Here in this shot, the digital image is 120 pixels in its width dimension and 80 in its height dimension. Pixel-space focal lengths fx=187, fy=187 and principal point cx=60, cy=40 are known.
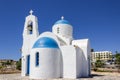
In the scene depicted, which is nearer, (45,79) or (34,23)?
(45,79)

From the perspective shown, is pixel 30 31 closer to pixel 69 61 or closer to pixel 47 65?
pixel 47 65

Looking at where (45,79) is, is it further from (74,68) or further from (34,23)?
(34,23)

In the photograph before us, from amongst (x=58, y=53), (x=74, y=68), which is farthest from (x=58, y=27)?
(x=74, y=68)

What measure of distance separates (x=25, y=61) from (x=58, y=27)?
643 cm

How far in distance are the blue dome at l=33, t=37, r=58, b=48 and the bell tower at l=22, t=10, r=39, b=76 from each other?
8.14 feet

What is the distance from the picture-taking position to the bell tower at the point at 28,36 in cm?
2414

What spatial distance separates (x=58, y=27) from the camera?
84.8ft

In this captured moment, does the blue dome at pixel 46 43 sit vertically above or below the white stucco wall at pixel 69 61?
above

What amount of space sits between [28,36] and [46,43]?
4.50 metres

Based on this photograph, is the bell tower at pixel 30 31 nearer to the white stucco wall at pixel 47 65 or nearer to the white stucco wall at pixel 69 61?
the white stucco wall at pixel 47 65

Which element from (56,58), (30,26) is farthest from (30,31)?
(56,58)

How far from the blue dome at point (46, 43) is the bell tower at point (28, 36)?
248 cm

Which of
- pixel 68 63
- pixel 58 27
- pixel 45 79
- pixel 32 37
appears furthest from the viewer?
pixel 58 27

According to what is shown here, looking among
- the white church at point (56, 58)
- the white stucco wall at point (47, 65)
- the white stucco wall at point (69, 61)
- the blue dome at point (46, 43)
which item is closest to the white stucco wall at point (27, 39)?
the white church at point (56, 58)
